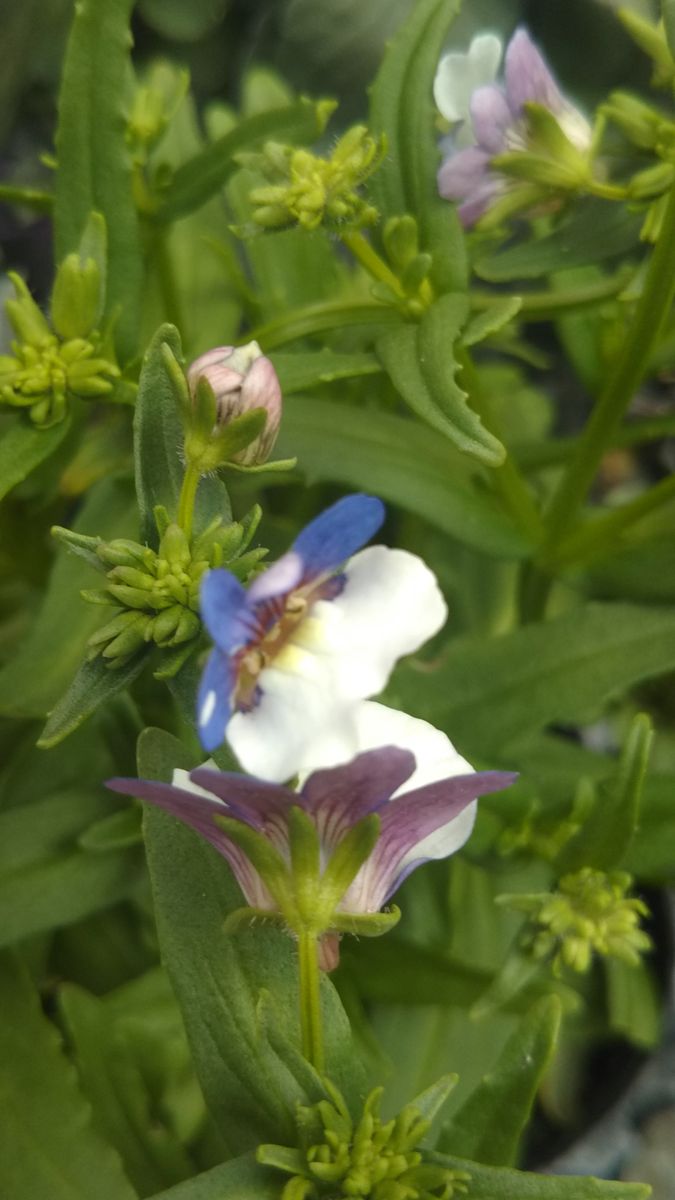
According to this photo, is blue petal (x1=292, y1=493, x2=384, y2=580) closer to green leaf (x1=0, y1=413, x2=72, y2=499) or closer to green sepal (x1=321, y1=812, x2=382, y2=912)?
green sepal (x1=321, y1=812, x2=382, y2=912)

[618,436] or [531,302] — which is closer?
[531,302]

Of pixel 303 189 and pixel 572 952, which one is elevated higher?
pixel 303 189

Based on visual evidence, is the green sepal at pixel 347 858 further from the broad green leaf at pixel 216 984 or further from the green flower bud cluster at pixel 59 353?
the green flower bud cluster at pixel 59 353

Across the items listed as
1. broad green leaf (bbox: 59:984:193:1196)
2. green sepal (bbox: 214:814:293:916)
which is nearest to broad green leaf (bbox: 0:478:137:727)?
broad green leaf (bbox: 59:984:193:1196)

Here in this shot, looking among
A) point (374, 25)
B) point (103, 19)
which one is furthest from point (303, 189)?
point (374, 25)

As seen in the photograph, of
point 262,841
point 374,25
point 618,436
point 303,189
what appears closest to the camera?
point 262,841

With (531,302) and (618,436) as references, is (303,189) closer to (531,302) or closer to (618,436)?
(531,302)

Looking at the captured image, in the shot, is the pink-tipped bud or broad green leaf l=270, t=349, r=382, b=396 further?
broad green leaf l=270, t=349, r=382, b=396
